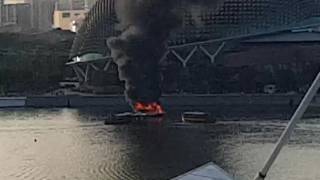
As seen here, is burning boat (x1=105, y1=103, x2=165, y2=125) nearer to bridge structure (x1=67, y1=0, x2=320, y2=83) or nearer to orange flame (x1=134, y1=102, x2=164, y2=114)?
orange flame (x1=134, y1=102, x2=164, y2=114)

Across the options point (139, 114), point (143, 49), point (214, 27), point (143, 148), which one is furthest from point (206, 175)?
point (214, 27)

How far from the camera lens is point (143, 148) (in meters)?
15.2

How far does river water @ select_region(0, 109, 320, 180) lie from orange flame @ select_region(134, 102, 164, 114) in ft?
1.76

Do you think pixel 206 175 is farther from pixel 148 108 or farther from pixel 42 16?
pixel 42 16

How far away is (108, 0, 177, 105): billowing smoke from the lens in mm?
23391

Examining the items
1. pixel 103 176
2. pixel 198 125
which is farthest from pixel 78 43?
pixel 103 176

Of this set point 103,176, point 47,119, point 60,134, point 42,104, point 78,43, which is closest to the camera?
point 103,176

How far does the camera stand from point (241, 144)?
15633 millimetres

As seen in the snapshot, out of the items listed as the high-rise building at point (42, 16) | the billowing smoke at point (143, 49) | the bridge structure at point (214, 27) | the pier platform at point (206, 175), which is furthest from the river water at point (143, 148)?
the high-rise building at point (42, 16)

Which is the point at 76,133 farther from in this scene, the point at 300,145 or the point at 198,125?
the point at 300,145

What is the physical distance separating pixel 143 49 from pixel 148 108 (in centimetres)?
191

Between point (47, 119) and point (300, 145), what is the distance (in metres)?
9.64

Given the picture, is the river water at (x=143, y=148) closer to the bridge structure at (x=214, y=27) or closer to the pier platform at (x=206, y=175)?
the pier platform at (x=206, y=175)

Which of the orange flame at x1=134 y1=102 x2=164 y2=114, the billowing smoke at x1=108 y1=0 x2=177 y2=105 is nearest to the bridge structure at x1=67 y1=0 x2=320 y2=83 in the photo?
the billowing smoke at x1=108 y1=0 x2=177 y2=105
